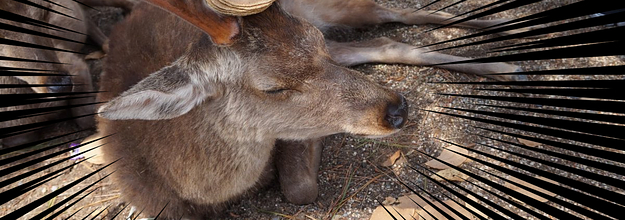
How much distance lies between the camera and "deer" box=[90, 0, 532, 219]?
3.12 meters

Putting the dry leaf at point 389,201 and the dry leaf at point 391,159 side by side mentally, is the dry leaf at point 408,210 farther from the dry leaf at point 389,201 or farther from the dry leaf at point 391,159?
the dry leaf at point 391,159

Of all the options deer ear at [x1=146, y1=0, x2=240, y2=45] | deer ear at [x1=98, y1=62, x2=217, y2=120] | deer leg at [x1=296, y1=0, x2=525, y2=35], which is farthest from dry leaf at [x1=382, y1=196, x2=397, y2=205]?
deer leg at [x1=296, y1=0, x2=525, y2=35]

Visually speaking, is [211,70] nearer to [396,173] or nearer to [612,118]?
[396,173]

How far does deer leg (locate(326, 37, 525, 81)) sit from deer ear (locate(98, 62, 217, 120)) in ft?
6.68

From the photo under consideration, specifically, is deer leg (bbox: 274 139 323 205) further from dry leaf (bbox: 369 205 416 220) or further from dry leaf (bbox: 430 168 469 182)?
dry leaf (bbox: 430 168 469 182)

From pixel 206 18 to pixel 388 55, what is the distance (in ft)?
8.40

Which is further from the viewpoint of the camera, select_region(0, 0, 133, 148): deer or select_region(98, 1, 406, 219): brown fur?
select_region(0, 0, 133, 148): deer

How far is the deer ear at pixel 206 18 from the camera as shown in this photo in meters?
2.76

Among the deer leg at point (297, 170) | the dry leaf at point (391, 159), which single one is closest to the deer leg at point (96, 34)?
the deer leg at point (297, 170)

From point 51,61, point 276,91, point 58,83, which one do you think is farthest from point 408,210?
point 51,61

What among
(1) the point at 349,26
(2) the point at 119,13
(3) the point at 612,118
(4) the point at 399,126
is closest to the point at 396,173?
(4) the point at 399,126

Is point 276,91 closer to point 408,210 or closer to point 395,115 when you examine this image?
point 395,115

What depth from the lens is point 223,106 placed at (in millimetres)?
3488

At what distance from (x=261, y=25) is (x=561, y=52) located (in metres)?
2.40
